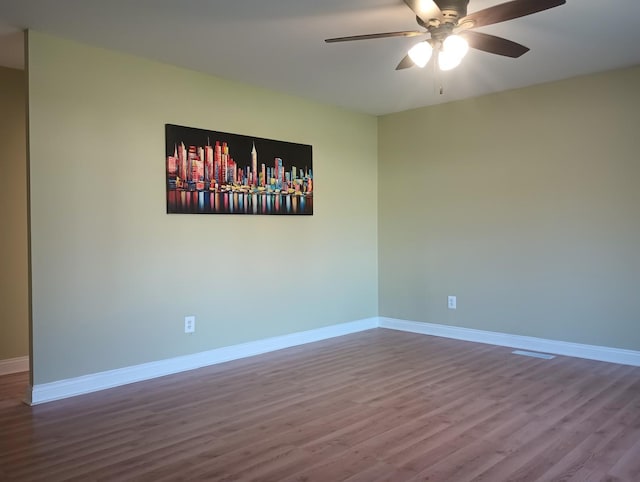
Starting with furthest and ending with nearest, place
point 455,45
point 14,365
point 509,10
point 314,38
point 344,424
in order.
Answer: point 14,365, point 314,38, point 344,424, point 455,45, point 509,10

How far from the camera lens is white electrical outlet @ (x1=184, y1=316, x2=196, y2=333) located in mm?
3928

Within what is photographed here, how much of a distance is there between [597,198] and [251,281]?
9.60 ft

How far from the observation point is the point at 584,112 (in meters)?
4.11

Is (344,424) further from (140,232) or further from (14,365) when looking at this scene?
(14,365)

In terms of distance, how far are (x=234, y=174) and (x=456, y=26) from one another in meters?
2.23

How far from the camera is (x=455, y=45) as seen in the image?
2.51m

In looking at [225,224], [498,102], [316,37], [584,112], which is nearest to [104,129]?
[225,224]

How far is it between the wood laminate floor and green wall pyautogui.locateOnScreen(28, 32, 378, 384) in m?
0.38

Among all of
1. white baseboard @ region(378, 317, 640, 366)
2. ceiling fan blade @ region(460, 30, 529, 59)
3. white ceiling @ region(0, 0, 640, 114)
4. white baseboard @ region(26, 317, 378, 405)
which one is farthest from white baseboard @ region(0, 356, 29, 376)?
ceiling fan blade @ region(460, 30, 529, 59)

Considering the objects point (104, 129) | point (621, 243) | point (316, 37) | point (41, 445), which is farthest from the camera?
point (621, 243)

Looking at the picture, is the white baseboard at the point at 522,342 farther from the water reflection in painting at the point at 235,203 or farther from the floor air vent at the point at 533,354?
the water reflection in painting at the point at 235,203

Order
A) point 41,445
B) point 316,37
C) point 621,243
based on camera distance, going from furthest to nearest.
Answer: point 621,243 < point 316,37 < point 41,445

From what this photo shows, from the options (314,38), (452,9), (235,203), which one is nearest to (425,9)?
(452,9)

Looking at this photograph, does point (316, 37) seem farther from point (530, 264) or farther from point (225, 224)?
point (530, 264)
